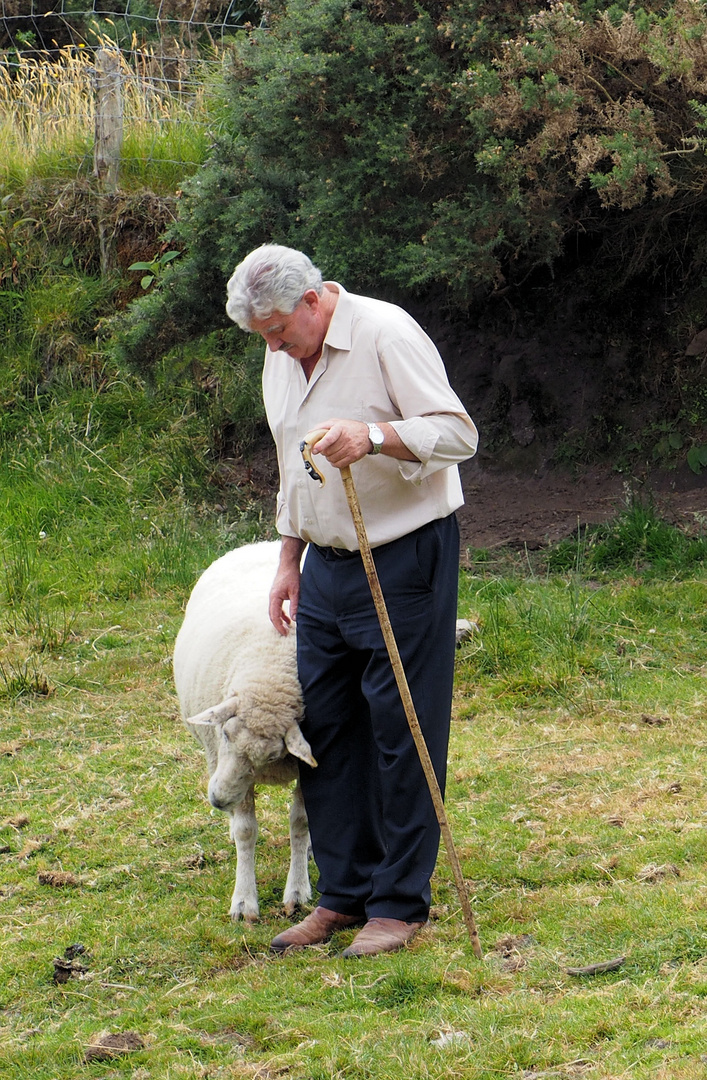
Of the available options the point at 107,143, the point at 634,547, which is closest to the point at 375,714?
the point at 634,547

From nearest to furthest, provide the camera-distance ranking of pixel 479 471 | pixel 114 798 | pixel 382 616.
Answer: pixel 382 616 → pixel 114 798 → pixel 479 471

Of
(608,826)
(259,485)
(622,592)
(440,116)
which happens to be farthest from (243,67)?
(608,826)

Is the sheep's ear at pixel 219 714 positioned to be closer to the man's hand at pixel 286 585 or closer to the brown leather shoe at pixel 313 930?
the man's hand at pixel 286 585

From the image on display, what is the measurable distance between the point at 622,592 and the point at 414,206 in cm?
286

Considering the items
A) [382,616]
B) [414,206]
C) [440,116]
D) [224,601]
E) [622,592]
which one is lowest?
[622,592]

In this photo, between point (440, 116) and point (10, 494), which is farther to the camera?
point (10, 494)

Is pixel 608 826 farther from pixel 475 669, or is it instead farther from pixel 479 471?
pixel 479 471

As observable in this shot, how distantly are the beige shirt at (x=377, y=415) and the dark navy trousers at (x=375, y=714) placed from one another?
10cm

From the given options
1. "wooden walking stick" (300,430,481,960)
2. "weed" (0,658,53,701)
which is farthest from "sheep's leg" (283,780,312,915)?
"weed" (0,658,53,701)

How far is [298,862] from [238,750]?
58cm

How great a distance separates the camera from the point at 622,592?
7.55 metres

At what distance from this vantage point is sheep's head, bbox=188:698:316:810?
399cm

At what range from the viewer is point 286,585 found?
4.15 metres

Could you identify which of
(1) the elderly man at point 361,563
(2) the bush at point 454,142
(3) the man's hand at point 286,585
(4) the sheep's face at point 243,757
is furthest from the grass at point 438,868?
(2) the bush at point 454,142
